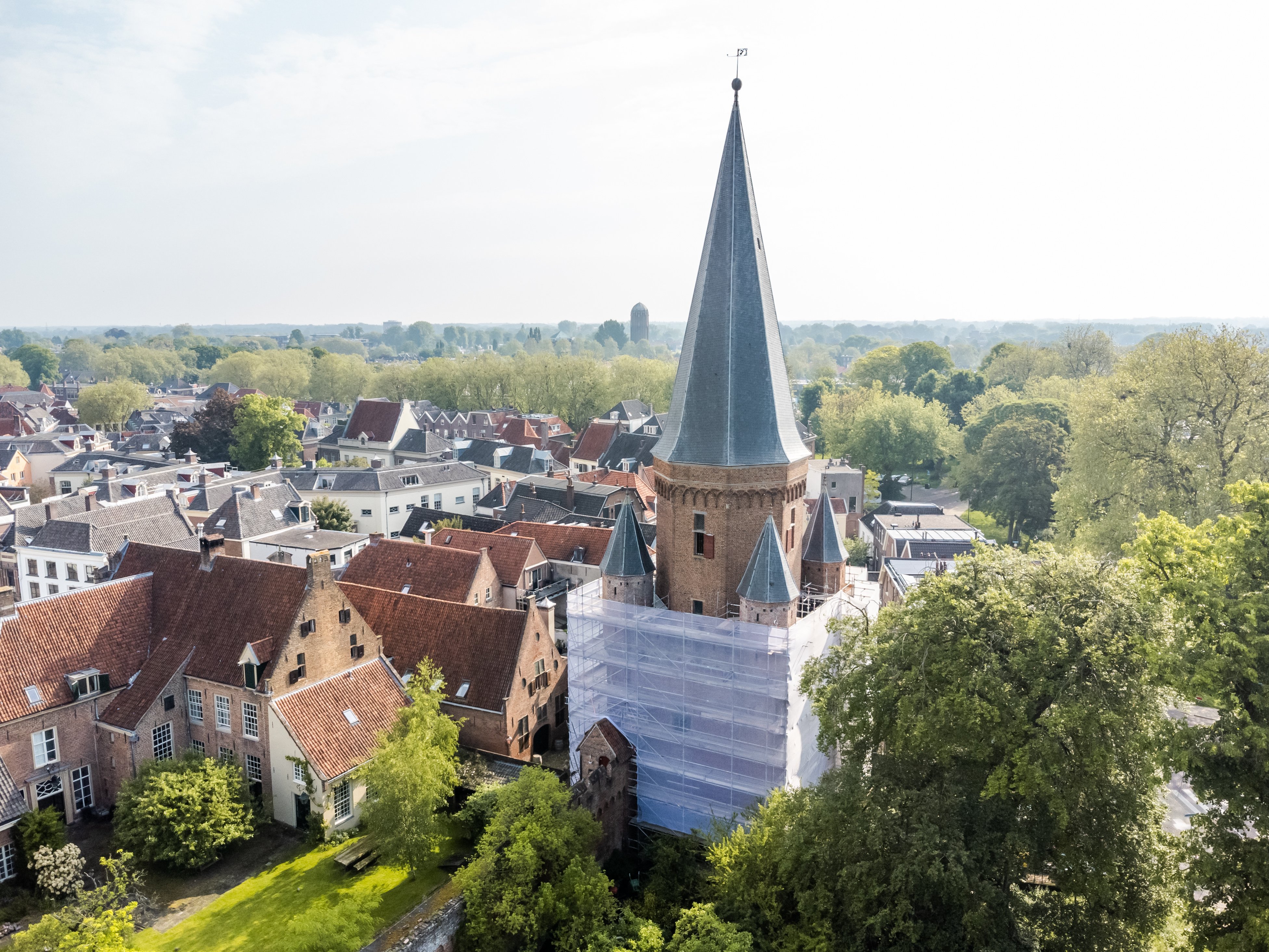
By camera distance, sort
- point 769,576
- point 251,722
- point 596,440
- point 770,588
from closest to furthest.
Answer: point 770,588
point 769,576
point 251,722
point 596,440

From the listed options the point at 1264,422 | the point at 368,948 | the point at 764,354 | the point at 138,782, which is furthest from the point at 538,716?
the point at 1264,422

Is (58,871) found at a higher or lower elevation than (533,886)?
lower

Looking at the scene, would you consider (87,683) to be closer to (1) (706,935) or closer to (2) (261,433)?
(1) (706,935)

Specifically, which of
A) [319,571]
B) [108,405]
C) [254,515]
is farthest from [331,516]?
[108,405]

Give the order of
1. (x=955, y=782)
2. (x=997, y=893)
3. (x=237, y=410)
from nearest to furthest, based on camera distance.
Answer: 1. (x=997, y=893)
2. (x=955, y=782)
3. (x=237, y=410)

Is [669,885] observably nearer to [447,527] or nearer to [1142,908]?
[1142,908]

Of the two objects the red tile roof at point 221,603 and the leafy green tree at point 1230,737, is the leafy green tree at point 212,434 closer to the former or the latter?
the red tile roof at point 221,603

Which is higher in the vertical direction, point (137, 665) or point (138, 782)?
point (137, 665)
